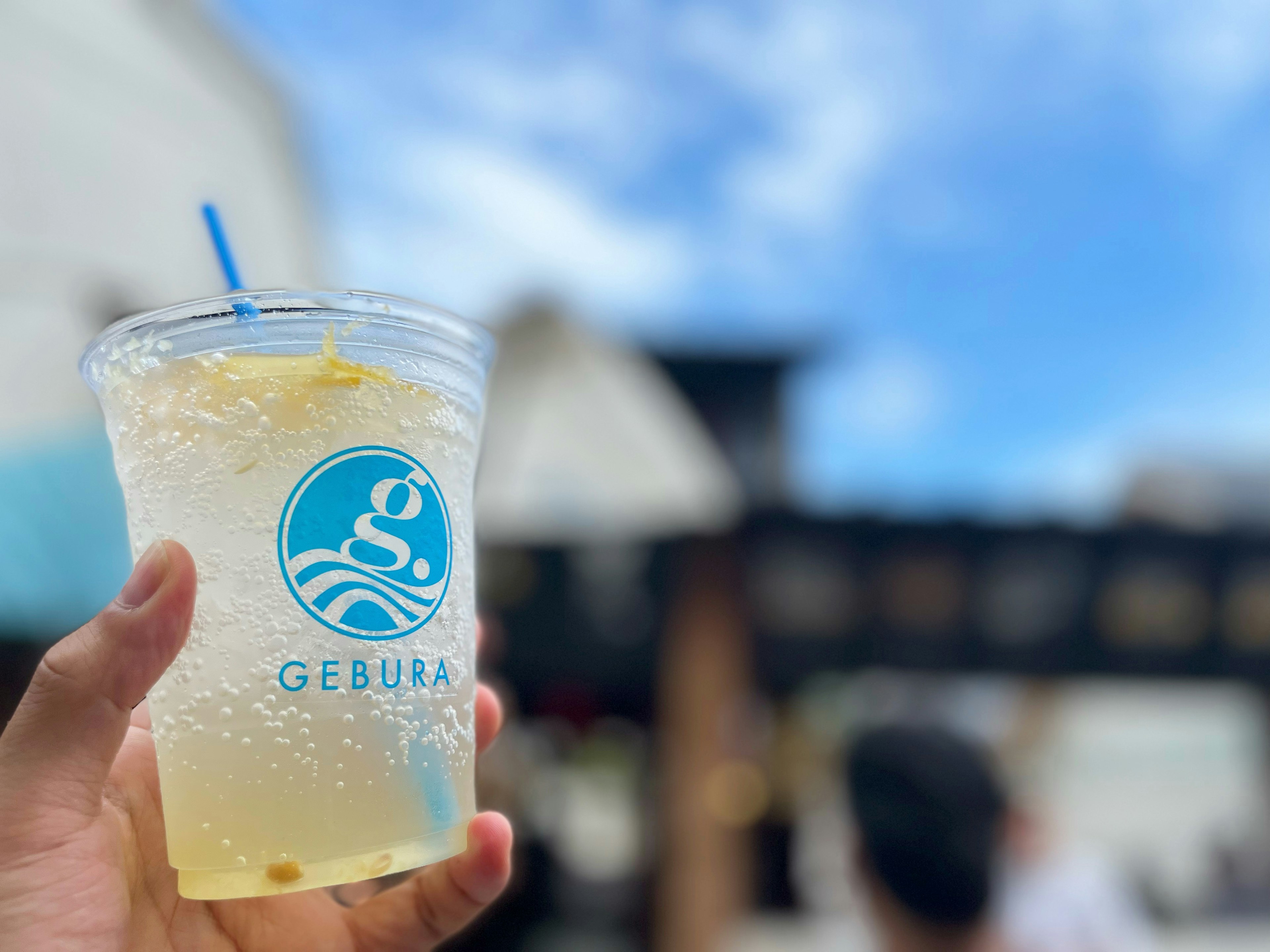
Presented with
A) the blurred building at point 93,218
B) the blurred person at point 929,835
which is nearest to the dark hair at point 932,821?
the blurred person at point 929,835

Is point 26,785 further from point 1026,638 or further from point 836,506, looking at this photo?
point 1026,638

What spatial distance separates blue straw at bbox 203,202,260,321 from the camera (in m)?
1.05

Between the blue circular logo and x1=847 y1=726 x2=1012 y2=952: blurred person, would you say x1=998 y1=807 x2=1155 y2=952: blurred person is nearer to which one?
x1=847 y1=726 x2=1012 y2=952: blurred person

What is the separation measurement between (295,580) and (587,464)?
3047 mm

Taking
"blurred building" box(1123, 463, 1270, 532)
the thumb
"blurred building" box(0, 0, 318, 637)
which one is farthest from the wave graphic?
"blurred building" box(1123, 463, 1270, 532)

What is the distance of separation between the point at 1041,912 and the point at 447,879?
322cm

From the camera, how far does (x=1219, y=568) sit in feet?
15.8

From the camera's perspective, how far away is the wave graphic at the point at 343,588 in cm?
88

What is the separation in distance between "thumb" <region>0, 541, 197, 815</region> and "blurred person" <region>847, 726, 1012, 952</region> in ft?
5.91

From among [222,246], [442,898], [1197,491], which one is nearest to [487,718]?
[442,898]

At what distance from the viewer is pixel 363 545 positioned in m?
0.91

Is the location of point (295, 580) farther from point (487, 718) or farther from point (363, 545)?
point (487, 718)

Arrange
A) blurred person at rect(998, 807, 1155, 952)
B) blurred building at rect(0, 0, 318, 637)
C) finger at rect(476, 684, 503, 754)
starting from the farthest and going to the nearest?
blurred person at rect(998, 807, 1155, 952) → blurred building at rect(0, 0, 318, 637) → finger at rect(476, 684, 503, 754)

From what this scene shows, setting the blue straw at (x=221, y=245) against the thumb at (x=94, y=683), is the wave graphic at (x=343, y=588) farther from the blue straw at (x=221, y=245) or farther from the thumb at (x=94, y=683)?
the blue straw at (x=221, y=245)
